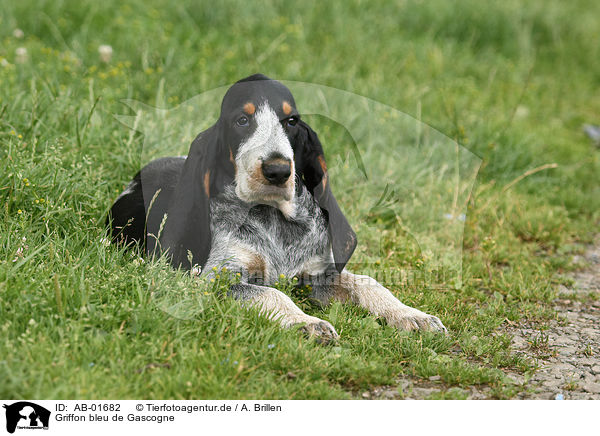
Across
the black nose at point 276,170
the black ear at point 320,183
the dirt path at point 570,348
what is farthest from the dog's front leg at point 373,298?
the black nose at point 276,170

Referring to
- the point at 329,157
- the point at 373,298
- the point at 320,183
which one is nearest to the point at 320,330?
the point at 373,298

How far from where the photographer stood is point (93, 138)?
18.1ft

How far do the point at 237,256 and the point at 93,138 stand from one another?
2069 millimetres

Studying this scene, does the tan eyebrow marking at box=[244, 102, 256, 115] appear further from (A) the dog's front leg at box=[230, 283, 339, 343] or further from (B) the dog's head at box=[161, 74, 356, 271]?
(A) the dog's front leg at box=[230, 283, 339, 343]

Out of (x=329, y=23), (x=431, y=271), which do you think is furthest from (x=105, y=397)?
(x=329, y=23)

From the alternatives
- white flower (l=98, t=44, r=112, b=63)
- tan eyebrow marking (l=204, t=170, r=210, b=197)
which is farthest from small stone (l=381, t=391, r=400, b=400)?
white flower (l=98, t=44, r=112, b=63)

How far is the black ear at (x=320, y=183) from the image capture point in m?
4.16

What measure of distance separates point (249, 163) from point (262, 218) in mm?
541

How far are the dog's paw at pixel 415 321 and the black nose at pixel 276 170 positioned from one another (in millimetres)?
1082

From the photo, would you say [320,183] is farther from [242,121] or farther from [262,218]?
[242,121]

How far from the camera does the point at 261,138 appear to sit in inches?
150

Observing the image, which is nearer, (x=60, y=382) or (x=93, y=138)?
(x=60, y=382)

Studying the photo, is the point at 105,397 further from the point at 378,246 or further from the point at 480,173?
the point at 480,173
